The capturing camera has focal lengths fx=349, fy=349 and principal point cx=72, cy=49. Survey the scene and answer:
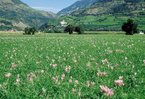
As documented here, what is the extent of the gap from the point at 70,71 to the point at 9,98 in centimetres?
452

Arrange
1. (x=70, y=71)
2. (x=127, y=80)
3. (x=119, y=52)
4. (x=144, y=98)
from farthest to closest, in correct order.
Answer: (x=119, y=52)
(x=70, y=71)
(x=127, y=80)
(x=144, y=98)

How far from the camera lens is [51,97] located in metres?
7.45

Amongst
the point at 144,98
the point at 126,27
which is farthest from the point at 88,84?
the point at 126,27

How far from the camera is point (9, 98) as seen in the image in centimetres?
757

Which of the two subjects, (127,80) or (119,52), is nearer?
(127,80)

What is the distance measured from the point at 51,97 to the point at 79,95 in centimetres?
60

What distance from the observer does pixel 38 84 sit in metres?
8.98

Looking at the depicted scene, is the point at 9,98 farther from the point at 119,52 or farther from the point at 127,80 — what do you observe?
the point at 119,52

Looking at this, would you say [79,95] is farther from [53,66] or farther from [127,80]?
[53,66]

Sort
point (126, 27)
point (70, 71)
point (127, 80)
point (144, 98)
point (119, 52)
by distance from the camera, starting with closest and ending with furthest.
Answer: point (144, 98) < point (127, 80) < point (70, 71) < point (119, 52) < point (126, 27)

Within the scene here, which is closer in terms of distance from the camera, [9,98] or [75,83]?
[9,98]

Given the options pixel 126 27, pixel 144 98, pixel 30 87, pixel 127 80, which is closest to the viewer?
pixel 144 98

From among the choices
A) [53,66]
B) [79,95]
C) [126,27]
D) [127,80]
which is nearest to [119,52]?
[53,66]

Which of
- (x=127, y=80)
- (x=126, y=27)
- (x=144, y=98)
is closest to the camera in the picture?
(x=144, y=98)
